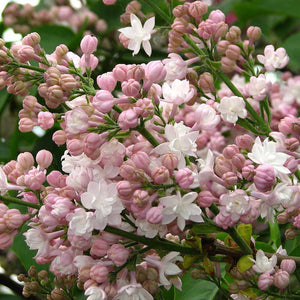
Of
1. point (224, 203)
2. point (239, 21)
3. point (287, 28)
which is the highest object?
point (224, 203)

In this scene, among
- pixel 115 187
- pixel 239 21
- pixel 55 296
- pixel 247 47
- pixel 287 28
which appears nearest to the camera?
pixel 115 187

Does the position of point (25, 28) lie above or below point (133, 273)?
below

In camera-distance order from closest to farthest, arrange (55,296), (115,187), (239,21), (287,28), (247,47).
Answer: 1. (115,187)
2. (55,296)
3. (247,47)
4. (239,21)
5. (287,28)

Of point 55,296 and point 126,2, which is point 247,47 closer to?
point 126,2

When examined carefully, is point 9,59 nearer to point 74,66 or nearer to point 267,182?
point 74,66

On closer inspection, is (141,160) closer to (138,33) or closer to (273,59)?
(138,33)

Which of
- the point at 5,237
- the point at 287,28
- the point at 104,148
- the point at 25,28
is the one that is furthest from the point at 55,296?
the point at 287,28

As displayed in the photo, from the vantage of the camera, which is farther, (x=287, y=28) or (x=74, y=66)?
(x=287, y=28)

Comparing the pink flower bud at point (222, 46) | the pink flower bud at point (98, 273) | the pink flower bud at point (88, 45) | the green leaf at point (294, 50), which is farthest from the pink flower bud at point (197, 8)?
the green leaf at point (294, 50)
